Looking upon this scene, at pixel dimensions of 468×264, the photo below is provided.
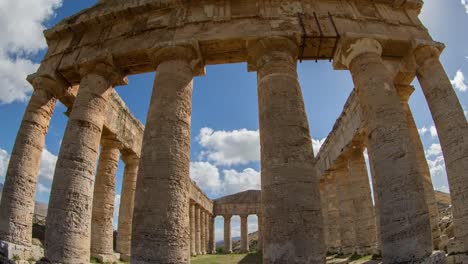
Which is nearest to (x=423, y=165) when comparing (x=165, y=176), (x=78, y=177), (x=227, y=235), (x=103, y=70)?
(x=165, y=176)

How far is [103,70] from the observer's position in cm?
1225

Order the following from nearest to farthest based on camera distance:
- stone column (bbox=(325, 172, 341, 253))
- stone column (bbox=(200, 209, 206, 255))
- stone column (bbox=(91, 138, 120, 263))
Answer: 1. stone column (bbox=(91, 138, 120, 263))
2. stone column (bbox=(325, 172, 341, 253))
3. stone column (bbox=(200, 209, 206, 255))

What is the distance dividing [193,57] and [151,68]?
2290 mm

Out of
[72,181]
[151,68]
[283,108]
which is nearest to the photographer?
[283,108]

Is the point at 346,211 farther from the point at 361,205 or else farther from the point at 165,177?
the point at 165,177

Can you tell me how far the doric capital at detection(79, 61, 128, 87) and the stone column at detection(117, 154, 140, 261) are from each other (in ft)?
25.7

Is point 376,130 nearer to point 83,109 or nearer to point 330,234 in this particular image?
point 83,109

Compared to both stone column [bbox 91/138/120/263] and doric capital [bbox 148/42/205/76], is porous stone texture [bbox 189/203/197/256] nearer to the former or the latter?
stone column [bbox 91/138/120/263]

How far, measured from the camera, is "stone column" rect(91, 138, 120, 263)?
15.3 m

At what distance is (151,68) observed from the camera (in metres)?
12.9

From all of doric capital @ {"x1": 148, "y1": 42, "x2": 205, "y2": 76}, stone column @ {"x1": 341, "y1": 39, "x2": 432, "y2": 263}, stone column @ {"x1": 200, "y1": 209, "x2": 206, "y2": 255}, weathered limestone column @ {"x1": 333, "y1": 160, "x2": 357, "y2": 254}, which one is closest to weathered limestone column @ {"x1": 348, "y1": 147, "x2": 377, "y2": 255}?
weathered limestone column @ {"x1": 333, "y1": 160, "x2": 357, "y2": 254}

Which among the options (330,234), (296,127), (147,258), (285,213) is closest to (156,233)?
(147,258)

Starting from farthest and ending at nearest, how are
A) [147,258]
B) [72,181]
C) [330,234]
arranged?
[330,234] < [72,181] < [147,258]

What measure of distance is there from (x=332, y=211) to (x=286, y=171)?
18.1m
